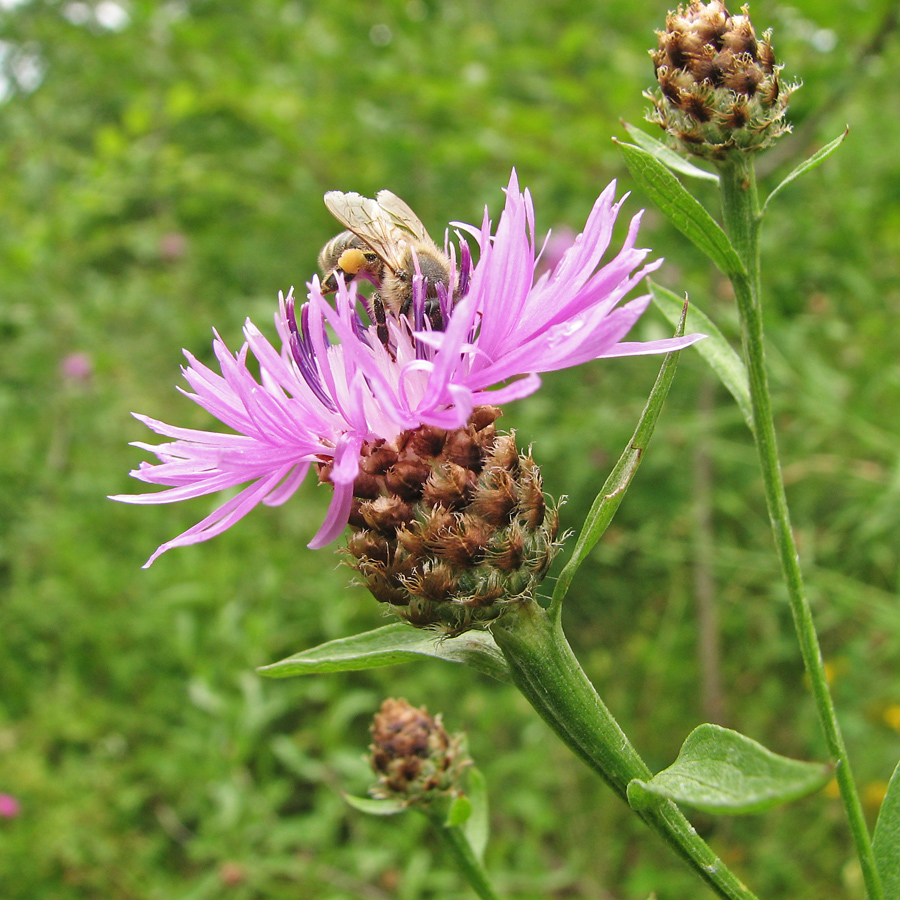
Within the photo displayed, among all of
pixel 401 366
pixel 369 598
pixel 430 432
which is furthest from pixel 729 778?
pixel 369 598

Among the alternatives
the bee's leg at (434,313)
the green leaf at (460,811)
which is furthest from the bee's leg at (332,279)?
the green leaf at (460,811)

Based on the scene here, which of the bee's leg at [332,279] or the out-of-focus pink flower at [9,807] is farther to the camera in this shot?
the out-of-focus pink flower at [9,807]

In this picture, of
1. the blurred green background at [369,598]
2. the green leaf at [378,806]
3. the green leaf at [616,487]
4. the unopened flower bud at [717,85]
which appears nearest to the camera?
the green leaf at [616,487]

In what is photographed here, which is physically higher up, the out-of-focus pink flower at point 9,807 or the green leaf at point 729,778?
the green leaf at point 729,778

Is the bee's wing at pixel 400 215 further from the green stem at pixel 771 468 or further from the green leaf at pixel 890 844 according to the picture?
the green leaf at pixel 890 844

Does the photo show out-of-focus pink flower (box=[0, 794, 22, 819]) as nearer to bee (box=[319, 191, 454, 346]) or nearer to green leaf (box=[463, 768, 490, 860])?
green leaf (box=[463, 768, 490, 860])

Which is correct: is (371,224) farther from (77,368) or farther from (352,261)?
(77,368)

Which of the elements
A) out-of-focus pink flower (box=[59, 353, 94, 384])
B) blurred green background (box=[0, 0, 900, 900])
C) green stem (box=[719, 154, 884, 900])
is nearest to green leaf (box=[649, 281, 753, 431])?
green stem (box=[719, 154, 884, 900])
